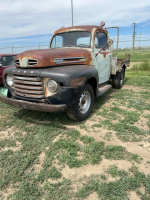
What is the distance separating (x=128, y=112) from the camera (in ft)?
13.6

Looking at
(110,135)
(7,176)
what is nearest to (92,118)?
(110,135)

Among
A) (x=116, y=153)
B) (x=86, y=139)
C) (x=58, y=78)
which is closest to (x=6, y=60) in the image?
Result: (x=58, y=78)

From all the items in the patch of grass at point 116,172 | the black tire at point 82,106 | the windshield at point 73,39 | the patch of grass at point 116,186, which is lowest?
the patch of grass at point 116,186

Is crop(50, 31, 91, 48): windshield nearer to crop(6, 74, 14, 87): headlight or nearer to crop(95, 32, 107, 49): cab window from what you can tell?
crop(95, 32, 107, 49): cab window

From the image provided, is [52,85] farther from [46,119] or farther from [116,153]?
[116,153]

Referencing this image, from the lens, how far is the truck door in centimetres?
441

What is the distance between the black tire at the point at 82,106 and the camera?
335 cm

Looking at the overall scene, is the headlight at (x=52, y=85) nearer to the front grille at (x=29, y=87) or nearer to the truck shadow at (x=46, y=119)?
the front grille at (x=29, y=87)

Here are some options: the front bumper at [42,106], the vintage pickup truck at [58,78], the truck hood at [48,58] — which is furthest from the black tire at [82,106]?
the truck hood at [48,58]

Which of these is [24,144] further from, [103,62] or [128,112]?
[103,62]

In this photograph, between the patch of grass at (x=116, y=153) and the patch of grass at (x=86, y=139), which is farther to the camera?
the patch of grass at (x=86, y=139)

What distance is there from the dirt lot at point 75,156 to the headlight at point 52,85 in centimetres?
86

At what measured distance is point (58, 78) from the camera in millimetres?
2871

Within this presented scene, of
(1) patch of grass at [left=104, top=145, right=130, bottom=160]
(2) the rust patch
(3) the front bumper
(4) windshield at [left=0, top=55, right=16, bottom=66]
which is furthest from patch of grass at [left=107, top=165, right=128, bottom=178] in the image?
(4) windshield at [left=0, top=55, right=16, bottom=66]
